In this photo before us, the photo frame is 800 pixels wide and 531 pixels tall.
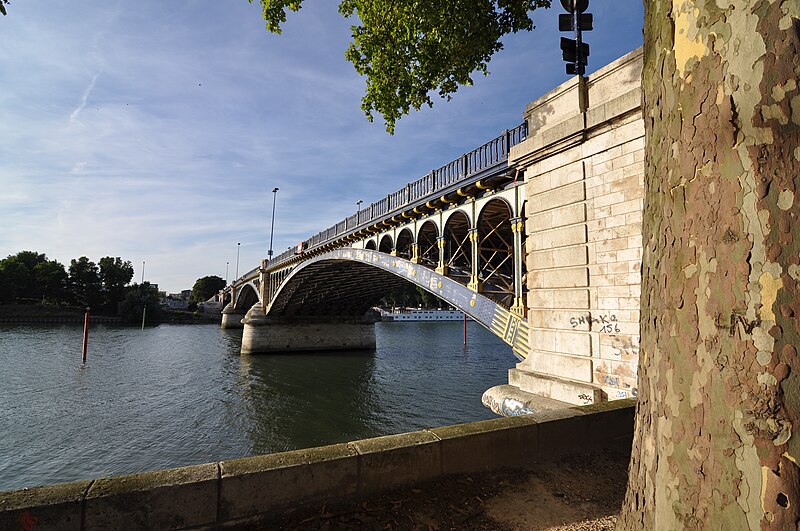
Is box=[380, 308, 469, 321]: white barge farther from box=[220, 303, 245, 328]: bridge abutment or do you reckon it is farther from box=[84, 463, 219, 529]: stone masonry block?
box=[84, 463, 219, 529]: stone masonry block

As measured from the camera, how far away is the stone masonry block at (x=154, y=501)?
8.89ft

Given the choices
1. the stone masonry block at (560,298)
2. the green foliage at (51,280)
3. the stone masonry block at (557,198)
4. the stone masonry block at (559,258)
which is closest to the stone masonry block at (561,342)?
the stone masonry block at (560,298)

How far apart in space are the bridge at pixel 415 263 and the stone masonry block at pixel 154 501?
734 cm

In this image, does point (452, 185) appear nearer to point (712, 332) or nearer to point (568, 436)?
point (568, 436)

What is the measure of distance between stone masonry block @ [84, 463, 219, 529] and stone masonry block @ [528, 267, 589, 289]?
234 inches

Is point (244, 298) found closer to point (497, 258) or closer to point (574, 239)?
point (497, 258)

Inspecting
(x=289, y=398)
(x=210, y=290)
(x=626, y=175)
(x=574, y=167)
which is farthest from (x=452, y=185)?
(x=210, y=290)

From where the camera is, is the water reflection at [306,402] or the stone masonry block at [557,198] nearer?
the stone masonry block at [557,198]

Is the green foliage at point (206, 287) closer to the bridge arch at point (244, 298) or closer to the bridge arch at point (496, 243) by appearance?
the bridge arch at point (244, 298)

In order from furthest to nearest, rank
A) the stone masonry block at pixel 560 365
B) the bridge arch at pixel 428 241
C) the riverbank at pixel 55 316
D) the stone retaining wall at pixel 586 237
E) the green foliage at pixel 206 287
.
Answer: the green foliage at pixel 206 287, the riverbank at pixel 55 316, the bridge arch at pixel 428 241, the stone masonry block at pixel 560 365, the stone retaining wall at pixel 586 237

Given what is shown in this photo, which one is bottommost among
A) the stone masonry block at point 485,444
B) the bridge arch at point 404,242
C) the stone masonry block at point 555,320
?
the stone masonry block at point 485,444

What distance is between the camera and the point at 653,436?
2252 mm

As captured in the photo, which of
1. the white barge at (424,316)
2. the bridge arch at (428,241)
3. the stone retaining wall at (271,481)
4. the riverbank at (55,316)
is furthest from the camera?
the white barge at (424,316)

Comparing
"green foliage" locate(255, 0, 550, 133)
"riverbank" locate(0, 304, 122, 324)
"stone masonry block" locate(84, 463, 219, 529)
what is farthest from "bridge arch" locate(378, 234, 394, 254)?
"riverbank" locate(0, 304, 122, 324)
